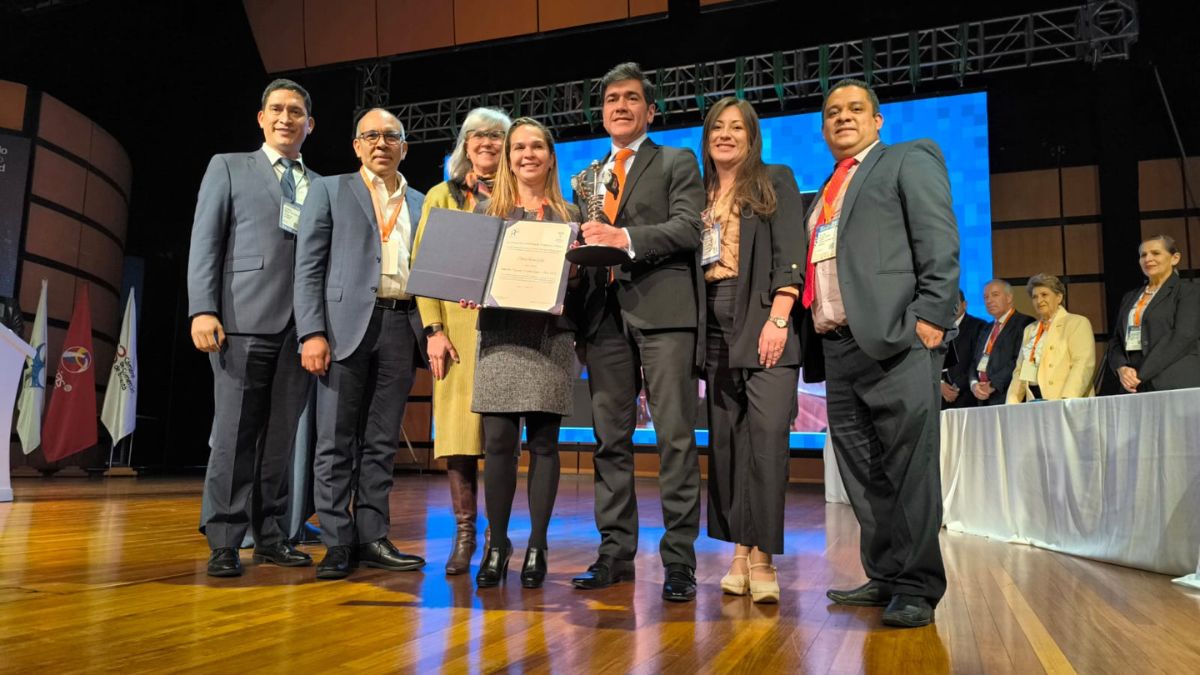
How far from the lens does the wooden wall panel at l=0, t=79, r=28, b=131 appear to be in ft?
25.3

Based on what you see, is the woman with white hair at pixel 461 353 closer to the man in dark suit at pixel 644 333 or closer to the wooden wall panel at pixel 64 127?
the man in dark suit at pixel 644 333

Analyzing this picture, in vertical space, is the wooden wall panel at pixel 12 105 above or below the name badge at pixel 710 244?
above

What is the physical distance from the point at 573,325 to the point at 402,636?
1006 mm

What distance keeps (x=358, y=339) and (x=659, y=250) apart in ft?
3.10

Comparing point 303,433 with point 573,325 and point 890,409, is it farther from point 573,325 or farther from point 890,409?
point 890,409

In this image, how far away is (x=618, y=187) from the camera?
7.78 feet

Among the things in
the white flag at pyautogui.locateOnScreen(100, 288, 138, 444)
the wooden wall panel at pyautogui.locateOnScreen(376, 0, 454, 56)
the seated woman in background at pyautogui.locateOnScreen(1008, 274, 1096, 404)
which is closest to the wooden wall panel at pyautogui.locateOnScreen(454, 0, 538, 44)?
the wooden wall panel at pyautogui.locateOnScreen(376, 0, 454, 56)

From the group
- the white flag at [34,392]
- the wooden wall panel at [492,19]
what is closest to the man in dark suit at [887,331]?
the wooden wall panel at [492,19]

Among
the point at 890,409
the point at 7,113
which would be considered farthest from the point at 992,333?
the point at 7,113

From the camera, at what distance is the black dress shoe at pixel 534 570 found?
2219 millimetres

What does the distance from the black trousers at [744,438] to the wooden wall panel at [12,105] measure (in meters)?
8.28

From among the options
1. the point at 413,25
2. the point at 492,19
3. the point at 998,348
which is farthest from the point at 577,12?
the point at 998,348

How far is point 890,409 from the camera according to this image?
79.0 inches

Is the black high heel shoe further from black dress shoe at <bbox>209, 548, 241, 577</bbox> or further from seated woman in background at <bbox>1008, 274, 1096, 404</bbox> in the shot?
seated woman in background at <bbox>1008, 274, 1096, 404</bbox>
